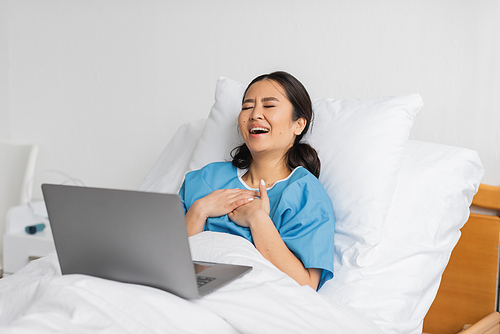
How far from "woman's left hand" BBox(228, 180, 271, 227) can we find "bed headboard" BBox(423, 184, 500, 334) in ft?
2.20

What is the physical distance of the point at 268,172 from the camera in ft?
4.25

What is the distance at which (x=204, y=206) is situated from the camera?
3.88 feet

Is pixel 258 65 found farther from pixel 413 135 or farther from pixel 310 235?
pixel 310 235

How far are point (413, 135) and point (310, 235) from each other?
742 millimetres

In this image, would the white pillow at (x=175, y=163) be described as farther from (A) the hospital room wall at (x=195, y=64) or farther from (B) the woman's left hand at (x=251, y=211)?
(B) the woman's left hand at (x=251, y=211)

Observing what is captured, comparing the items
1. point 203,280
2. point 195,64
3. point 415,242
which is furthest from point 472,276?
point 195,64

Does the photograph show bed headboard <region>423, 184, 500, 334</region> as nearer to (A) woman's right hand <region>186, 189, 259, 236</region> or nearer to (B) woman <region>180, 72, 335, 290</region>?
(B) woman <region>180, 72, 335, 290</region>

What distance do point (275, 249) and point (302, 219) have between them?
11cm

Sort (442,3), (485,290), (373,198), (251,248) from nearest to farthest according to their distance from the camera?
(251,248) < (373,198) < (485,290) < (442,3)

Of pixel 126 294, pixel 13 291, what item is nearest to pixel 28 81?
pixel 13 291

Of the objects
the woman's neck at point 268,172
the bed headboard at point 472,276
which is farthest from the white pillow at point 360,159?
the bed headboard at point 472,276

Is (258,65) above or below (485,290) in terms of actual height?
above

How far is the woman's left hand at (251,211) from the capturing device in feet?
3.57

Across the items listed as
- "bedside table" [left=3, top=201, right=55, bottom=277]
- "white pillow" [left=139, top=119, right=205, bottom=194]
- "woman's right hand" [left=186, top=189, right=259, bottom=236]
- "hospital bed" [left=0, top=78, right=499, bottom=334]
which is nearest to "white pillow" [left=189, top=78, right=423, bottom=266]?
"hospital bed" [left=0, top=78, right=499, bottom=334]
